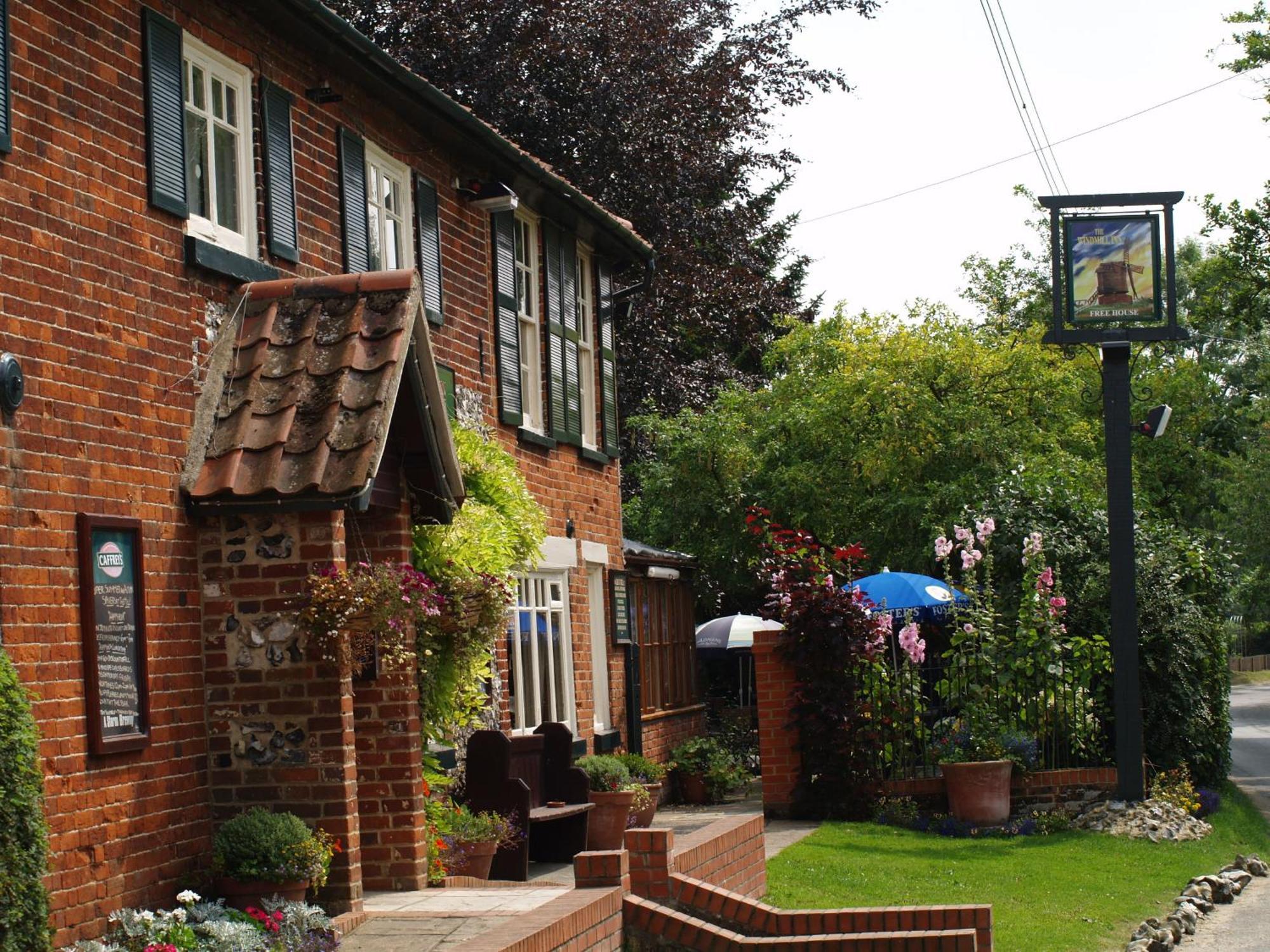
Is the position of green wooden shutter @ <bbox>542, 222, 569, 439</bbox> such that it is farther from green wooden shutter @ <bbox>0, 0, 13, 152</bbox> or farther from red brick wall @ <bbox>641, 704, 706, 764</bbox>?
green wooden shutter @ <bbox>0, 0, 13, 152</bbox>

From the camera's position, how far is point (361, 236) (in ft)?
39.1

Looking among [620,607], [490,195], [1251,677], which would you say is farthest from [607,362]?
[1251,677]

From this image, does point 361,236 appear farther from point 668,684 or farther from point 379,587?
point 668,684

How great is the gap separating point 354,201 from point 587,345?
19.7ft

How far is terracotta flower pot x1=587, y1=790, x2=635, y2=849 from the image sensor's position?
14.6 m

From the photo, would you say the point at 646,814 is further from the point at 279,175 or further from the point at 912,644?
the point at 279,175

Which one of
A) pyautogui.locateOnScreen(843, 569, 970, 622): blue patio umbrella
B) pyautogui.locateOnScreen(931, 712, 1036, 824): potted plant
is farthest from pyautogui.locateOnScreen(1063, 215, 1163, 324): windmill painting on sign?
pyautogui.locateOnScreen(931, 712, 1036, 824): potted plant

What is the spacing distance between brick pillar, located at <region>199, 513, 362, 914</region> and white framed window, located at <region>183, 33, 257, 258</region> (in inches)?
75.5

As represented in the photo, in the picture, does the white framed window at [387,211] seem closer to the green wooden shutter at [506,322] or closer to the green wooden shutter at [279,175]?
the green wooden shutter at [279,175]

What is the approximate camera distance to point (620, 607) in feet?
58.7

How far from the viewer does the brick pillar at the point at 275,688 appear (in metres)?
8.62

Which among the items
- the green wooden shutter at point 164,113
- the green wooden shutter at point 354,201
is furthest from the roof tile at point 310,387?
the green wooden shutter at point 354,201

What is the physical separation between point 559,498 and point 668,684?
5684 mm

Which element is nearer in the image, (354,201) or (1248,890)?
(354,201)
